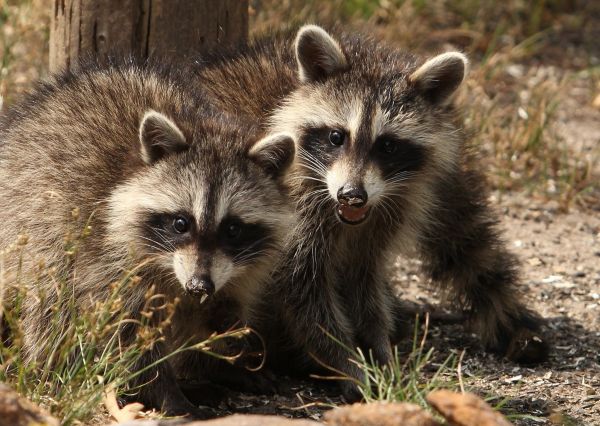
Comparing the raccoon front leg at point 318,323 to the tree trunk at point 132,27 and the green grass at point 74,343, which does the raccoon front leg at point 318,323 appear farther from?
the tree trunk at point 132,27

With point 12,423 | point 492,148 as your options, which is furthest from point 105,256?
point 492,148

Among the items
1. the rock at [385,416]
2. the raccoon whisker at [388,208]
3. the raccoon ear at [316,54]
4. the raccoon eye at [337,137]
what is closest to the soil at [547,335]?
the rock at [385,416]

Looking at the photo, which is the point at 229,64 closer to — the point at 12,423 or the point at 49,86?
the point at 49,86

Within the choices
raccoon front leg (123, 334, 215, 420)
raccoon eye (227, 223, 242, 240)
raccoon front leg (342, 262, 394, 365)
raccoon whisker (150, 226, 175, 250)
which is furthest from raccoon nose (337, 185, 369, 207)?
raccoon front leg (123, 334, 215, 420)

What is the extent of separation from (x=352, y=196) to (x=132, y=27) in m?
1.36

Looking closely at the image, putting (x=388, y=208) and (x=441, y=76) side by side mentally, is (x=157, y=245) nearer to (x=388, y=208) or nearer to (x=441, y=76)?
(x=388, y=208)

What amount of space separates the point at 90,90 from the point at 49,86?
234mm

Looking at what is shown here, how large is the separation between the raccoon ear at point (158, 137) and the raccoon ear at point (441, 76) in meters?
1.19

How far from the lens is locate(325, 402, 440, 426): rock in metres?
3.10

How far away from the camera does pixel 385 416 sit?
310cm

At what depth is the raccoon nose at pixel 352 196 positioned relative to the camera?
171 inches

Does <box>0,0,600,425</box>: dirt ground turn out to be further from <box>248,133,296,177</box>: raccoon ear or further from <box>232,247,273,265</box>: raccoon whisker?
<box>248,133,296,177</box>: raccoon ear

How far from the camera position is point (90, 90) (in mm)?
4395

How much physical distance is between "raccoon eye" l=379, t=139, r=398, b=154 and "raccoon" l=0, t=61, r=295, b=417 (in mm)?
606
